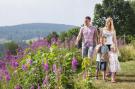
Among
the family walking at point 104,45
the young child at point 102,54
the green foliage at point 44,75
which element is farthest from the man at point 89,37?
the green foliage at point 44,75

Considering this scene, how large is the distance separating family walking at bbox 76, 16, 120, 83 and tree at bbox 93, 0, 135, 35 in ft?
187

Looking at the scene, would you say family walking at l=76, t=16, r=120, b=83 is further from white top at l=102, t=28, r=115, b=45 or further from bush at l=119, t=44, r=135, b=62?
bush at l=119, t=44, r=135, b=62

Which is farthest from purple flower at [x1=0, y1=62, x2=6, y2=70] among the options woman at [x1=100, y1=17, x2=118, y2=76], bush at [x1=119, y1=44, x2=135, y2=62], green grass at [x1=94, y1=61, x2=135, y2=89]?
bush at [x1=119, y1=44, x2=135, y2=62]

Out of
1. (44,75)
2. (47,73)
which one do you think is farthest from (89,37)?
(47,73)

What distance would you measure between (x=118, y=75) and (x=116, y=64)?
1.79 metres

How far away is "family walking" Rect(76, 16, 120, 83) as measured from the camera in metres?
12.9

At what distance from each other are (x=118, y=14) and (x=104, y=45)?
6007cm

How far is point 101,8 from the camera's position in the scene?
239ft

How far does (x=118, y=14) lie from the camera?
72.6 meters

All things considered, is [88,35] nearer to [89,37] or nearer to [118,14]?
[89,37]

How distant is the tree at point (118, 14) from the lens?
235ft

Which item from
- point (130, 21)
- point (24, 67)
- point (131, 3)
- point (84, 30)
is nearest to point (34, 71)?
point (24, 67)

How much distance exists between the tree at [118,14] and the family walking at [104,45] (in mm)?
56967

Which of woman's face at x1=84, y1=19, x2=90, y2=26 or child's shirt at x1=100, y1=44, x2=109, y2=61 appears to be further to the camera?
woman's face at x1=84, y1=19, x2=90, y2=26
